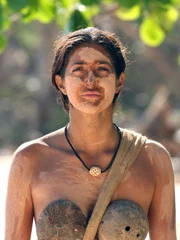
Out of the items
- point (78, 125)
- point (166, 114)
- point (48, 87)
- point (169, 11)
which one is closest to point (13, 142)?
point (48, 87)

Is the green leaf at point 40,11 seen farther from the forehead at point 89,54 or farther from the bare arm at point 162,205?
the bare arm at point 162,205

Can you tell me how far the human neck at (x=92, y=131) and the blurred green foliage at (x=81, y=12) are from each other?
5.99 ft

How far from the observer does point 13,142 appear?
1692 centimetres

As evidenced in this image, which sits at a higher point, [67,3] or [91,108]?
[67,3]

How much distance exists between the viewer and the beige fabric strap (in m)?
3.20

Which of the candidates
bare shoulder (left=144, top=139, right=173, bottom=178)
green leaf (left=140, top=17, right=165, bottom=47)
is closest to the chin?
bare shoulder (left=144, top=139, right=173, bottom=178)

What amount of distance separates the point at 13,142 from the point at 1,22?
38.5 feet

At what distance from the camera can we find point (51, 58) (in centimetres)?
411

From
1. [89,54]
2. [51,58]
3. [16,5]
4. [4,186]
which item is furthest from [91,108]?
[4,186]

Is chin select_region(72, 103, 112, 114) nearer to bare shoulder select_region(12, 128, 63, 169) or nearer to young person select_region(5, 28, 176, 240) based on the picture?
young person select_region(5, 28, 176, 240)

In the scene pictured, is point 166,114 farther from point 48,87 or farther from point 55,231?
point 55,231

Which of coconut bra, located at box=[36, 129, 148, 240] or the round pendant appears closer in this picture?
coconut bra, located at box=[36, 129, 148, 240]

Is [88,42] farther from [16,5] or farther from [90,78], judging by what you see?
[16,5]

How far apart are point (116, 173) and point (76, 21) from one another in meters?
2.25
